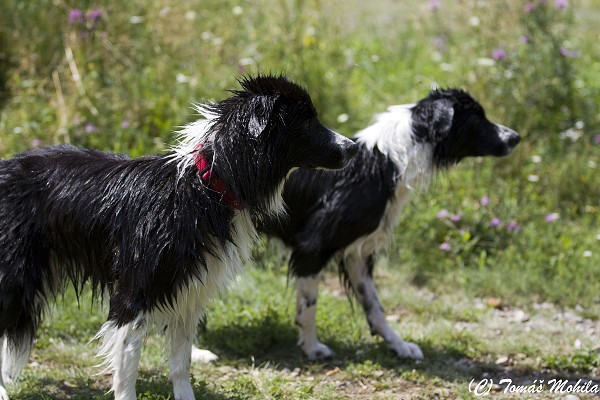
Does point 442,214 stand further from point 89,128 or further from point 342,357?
point 89,128

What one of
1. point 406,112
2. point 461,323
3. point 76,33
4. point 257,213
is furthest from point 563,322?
point 76,33

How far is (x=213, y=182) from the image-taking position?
11.6 ft

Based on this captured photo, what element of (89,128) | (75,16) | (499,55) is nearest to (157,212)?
(89,128)

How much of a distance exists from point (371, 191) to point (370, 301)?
0.70 meters

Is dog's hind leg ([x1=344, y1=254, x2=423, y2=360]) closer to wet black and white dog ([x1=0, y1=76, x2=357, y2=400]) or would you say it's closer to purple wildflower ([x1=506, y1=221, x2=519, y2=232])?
wet black and white dog ([x1=0, y1=76, x2=357, y2=400])

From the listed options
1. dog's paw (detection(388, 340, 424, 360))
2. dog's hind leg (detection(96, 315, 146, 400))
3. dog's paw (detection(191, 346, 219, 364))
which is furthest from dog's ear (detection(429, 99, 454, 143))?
dog's hind leg (detection(96, 315, 146, 400))

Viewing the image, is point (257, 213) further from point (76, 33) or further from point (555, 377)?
point (76, 33)

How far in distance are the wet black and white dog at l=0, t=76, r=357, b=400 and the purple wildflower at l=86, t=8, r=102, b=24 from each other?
9.78 ft

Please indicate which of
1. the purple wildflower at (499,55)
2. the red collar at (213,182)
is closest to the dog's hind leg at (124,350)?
the red collar at (213,182)

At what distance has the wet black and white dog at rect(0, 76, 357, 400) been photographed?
352 centimetres

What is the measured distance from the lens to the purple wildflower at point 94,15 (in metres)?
6.55

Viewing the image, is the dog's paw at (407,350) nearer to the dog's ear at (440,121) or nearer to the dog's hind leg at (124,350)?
the dog's ear at (440,121)

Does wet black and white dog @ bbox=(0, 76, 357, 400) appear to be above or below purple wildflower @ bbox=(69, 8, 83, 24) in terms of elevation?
below

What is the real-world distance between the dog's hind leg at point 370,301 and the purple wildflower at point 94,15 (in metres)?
3.06
